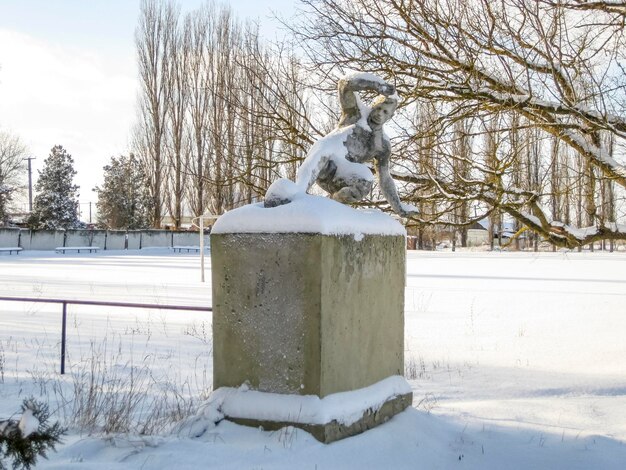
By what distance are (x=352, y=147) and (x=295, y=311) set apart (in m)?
1.18

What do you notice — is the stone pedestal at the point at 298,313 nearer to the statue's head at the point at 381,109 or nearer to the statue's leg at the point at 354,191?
the statue's leg at the point at 354,191

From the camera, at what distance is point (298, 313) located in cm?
352

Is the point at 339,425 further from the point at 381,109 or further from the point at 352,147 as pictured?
the point at 381,109

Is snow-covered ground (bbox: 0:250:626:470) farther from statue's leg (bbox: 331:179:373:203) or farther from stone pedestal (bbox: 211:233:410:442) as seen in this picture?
statue's leg (bbox: 331:179:373:203)

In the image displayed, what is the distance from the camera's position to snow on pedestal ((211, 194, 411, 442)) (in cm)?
348

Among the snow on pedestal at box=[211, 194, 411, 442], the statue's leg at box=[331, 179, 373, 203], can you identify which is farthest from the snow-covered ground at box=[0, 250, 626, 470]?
the statue's leg at box=[331, 179, 373, 203]

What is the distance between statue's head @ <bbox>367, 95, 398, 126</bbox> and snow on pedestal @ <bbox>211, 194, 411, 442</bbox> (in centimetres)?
67

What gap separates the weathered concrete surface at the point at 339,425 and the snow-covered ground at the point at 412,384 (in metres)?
0.05

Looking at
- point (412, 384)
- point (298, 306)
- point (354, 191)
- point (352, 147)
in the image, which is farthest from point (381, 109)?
point (412, 384)

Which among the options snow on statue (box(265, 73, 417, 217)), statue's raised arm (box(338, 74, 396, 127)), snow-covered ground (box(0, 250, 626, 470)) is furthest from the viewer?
statue's raised arm (box(338, 74, 396, 127))

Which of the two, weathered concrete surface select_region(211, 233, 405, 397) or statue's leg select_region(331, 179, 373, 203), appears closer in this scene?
weathered concrete surface select_region(211, 233, 405, 397)

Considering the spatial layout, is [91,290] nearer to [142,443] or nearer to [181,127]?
[142,443]

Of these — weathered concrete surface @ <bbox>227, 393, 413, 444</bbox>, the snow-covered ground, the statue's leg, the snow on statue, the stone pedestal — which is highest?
the snow on statue

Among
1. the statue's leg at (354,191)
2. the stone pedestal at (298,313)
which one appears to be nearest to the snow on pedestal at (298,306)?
the stone pedestal at (298,313)
